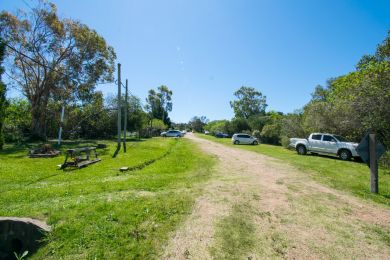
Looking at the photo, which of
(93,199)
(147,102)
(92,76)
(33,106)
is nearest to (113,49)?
(92,76)

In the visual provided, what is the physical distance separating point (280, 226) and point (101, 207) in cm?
432

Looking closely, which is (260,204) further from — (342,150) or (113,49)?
(113,49)

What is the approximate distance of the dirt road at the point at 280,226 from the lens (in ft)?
12.7

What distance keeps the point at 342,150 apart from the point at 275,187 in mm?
12375

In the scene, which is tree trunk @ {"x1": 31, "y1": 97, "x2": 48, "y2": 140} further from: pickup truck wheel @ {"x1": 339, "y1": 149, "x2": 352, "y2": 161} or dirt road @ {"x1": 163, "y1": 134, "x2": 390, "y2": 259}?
pickup truck wheel @ {"x1": 339, "y1": 149, "x2": 352, "y2": 161}

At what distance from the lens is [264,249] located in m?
3.90

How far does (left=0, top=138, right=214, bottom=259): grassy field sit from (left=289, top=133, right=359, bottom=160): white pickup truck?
42.9ft

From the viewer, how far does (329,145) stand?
699 inches

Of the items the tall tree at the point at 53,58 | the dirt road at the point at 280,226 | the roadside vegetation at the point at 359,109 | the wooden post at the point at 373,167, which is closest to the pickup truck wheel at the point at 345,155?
the roadside vegetation at the point at 359,109

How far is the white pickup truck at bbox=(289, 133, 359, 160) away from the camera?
16.5 metres

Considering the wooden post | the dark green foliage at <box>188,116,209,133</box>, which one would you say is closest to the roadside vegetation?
the wooden post

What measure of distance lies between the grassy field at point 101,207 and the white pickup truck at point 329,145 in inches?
515

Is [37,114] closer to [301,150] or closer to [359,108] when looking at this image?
[301,150]

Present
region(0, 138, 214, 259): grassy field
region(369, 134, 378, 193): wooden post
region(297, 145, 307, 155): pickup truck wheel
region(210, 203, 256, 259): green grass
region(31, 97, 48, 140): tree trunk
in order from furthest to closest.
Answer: region(31, 97, 48, 140): tree trunk
region(297, 145, 307, 155): pickup truck wheel
region(369, 134, 378, 193): wooden post
region(0, 138, 214, 259): grassy field
region(210, 203, 256, 259): green grass
